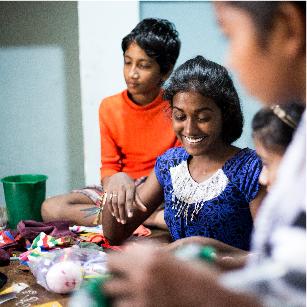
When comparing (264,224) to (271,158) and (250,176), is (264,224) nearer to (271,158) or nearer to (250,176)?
(271,158)

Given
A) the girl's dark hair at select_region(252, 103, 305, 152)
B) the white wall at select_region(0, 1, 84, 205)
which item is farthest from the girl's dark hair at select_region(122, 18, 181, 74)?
the girl's dark hair at select_region(252, 103, 305, 152)

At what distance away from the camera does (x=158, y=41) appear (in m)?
1.87

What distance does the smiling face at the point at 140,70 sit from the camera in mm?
1862

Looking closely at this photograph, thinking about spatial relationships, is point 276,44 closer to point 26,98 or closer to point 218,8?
point 218,8

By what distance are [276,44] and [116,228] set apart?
41.1 inches

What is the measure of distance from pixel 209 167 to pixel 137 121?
82 centimetres

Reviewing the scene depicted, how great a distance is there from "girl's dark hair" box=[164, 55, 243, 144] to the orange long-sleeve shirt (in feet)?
2.39

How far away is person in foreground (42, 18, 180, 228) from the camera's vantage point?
6.14ft

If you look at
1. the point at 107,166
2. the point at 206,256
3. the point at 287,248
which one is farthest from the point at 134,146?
the point at 287,248

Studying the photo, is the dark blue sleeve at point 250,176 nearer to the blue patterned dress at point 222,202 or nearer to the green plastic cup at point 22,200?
the blue patterned dress at point 222,202

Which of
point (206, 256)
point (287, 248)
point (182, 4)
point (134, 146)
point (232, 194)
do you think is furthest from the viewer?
point (182, 4)

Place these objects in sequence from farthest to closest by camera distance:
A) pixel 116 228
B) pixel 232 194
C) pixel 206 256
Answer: pixel 116 228
pixel 232 194
pixel 206 256

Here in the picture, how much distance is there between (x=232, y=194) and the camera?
1.23 metres

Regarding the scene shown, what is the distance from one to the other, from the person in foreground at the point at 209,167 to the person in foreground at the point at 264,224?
0.69 meters
